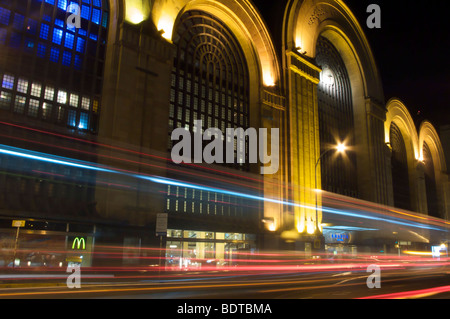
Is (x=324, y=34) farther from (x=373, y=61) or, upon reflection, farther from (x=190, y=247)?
(x=190, y=247)

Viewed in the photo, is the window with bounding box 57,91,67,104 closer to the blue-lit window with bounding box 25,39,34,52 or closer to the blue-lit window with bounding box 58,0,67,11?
the blue-lit window with bounding box 25,39,34,52

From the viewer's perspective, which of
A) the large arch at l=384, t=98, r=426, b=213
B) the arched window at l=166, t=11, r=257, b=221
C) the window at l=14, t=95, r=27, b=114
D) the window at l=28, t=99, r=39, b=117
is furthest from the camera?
the large arch at l=384, t=98, r=426, b=213

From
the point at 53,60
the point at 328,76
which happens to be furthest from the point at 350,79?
the point at 53,60

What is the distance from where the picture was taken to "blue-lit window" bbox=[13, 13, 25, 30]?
22.7 meters

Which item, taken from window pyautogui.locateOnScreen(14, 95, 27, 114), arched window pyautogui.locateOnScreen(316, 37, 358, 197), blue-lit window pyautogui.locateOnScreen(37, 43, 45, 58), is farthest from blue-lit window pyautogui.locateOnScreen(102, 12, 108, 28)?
arched window pyautogui.locateOnScreen(316, 37, 358, 197)

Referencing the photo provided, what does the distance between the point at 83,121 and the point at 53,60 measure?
4.13 meters

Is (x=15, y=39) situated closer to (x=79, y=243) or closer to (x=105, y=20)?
(x=105, y=20)

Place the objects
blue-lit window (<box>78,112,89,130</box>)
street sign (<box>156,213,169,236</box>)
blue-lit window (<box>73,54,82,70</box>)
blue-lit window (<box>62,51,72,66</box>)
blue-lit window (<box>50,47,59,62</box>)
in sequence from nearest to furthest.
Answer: street sign (<box>156,213,169,236</box>), blue-lit window (<box>50,47,59,62</box>), blue-lit window (<box>62,51,72,66</box>), blue-lit window (<box>78,112,89,130</box>), blue-lit window (<box>73,54,82,70</box>)

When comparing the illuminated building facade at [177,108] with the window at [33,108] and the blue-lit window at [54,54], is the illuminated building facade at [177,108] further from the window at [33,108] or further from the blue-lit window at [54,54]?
the blue-lit window at [54,54]

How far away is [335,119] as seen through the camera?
48.4 metres

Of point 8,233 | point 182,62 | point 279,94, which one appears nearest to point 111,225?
point 8,233

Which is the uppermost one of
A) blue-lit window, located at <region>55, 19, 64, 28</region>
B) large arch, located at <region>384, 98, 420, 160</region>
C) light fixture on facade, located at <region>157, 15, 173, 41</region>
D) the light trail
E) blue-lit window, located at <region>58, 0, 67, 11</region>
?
large arch, located at <region>384, 98, 420, 160</region>

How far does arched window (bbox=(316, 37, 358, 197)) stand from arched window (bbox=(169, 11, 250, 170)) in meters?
13.3

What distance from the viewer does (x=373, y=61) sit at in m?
54.1
